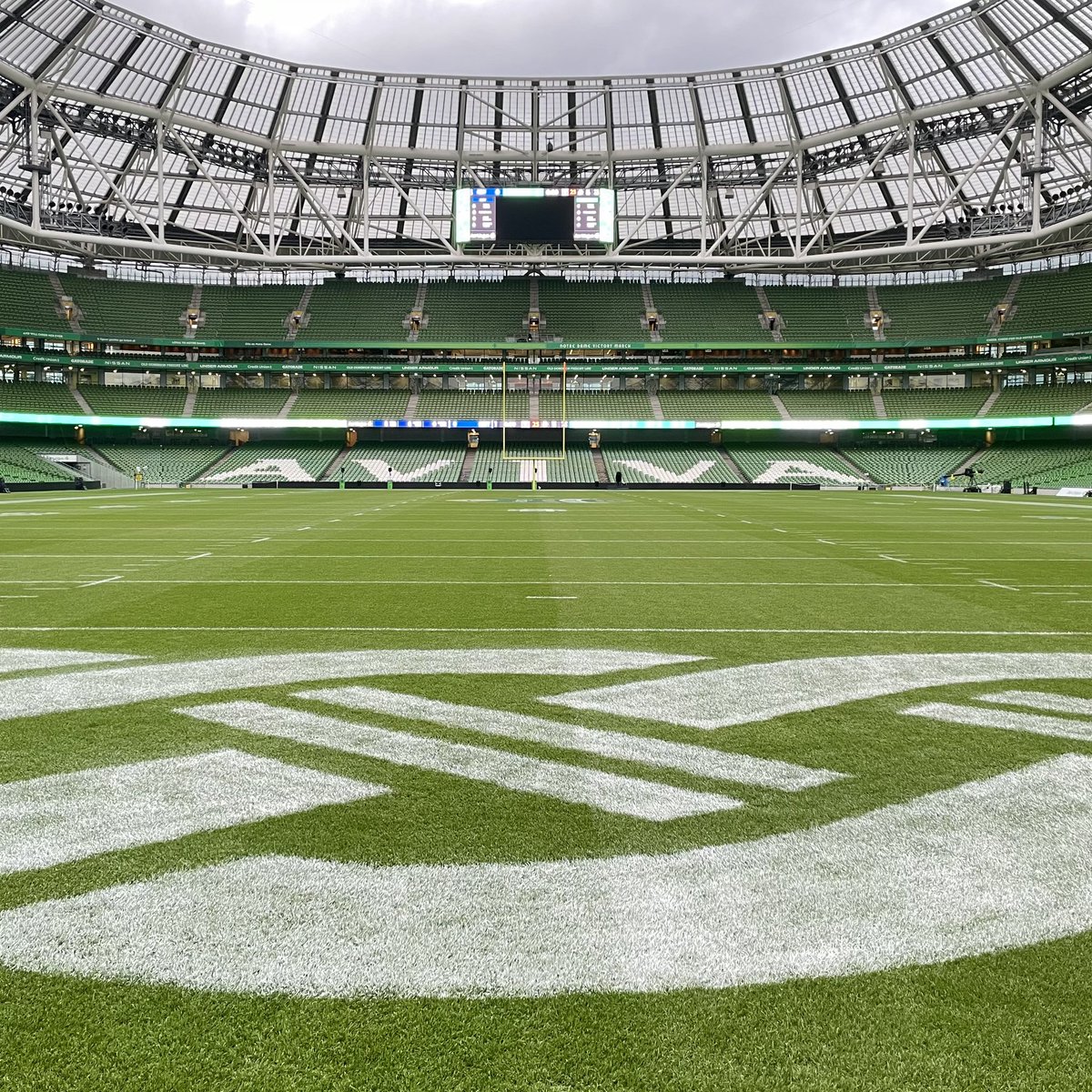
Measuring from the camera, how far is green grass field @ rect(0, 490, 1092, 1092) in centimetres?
174

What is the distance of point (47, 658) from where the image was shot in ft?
18.1

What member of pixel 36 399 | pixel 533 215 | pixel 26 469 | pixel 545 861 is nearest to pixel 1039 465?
pixel 533 215

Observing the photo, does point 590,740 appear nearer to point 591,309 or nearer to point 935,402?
point 935,402

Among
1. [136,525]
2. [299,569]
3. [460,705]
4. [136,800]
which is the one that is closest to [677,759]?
[460,705]

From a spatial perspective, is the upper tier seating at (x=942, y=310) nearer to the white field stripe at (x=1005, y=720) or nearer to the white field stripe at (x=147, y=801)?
the white field stripe at (x=1005, y=720)

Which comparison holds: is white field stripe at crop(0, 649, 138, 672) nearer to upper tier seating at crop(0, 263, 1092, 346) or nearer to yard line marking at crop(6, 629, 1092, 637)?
yard line marking at crop(6, 629, 1092, 637)

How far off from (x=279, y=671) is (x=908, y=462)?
55916 millimetres

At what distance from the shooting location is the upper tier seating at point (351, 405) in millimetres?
57406

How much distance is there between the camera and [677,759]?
11.7ft

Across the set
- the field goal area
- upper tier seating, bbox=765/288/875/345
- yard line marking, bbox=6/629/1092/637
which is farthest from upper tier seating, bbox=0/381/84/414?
yard line marking, bbox=6/629/1092/637

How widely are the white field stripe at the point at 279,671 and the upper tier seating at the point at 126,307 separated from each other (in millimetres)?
59800

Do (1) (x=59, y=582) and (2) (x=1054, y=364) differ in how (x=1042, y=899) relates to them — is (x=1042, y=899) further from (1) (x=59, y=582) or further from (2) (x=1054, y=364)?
(2) (x=1054, y=364)

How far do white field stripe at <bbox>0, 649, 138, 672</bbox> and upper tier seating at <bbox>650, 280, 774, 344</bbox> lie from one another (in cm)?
5729

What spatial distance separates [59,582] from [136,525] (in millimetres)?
9372
